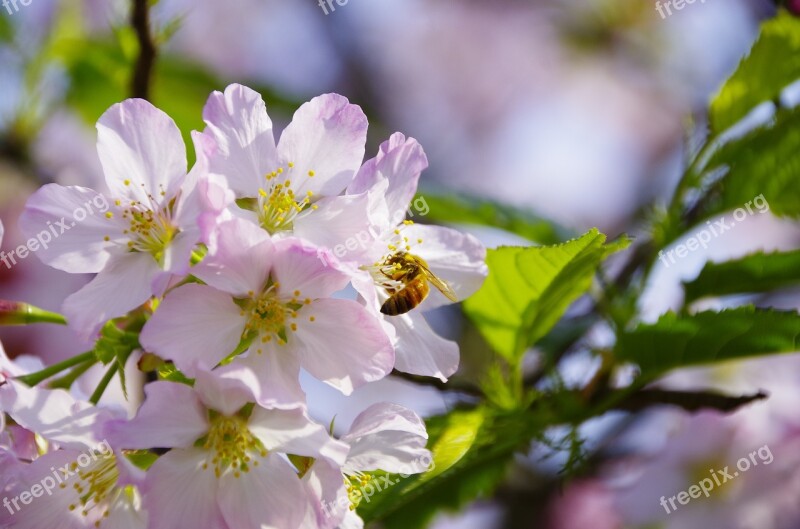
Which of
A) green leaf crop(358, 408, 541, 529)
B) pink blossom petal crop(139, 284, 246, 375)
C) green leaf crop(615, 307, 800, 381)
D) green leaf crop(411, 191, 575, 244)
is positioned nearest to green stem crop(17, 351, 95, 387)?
pink blossom petal crop(139, 284, 246, 375)

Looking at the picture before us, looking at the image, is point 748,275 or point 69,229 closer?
point 69,229

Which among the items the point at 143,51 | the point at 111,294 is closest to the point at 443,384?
the point at 111,294

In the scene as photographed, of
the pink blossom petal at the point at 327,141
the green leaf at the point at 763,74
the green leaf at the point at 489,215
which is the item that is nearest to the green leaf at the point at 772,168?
the green leaf at the point at 763,74

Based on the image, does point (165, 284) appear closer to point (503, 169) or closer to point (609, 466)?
point (609, 466)

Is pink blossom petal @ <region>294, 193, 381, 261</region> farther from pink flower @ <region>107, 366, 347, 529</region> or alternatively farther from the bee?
pink flower @ <region>107, 366, 347, 529</region>
